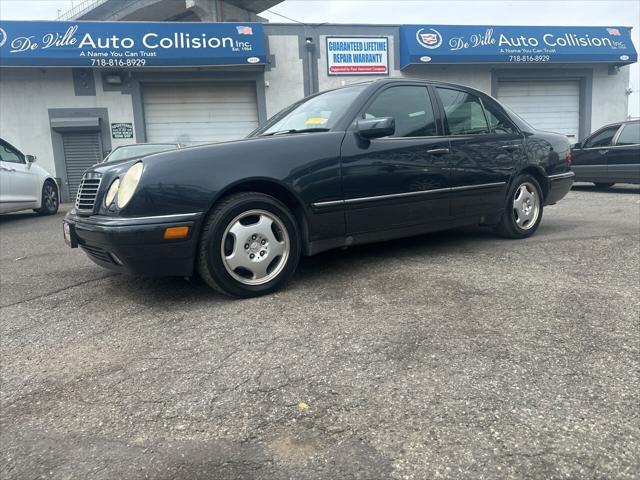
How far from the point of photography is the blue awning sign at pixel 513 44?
15.0 meters

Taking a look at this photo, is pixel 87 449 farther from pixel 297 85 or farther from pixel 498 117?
pixel 297 85

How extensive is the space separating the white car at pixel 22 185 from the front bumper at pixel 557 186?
827cm

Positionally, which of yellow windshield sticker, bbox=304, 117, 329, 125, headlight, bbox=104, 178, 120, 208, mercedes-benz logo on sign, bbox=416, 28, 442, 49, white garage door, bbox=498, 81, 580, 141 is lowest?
headlight, bbox=104, 178, 120, 208

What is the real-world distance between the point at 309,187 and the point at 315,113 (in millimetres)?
881

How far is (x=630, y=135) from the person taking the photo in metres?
9.89

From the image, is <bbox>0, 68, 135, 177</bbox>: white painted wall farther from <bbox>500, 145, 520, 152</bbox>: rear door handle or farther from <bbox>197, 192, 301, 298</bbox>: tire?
<bbox>197, 192, 301, 298</bbox>: tire

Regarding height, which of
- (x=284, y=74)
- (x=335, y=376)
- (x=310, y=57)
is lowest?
(x=335, y=376)

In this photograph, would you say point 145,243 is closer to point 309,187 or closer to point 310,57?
point 309,187

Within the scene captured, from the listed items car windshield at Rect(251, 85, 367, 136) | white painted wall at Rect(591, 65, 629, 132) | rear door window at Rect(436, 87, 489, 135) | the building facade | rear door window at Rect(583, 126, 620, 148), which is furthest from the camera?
white painted wall at Rect(591, 65, 629, 132)

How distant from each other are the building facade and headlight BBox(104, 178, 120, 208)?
1115 cm

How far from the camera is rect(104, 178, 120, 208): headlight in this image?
328 cm

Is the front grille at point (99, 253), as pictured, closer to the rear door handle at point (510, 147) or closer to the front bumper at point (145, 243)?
the front bumper at point (145, 243)

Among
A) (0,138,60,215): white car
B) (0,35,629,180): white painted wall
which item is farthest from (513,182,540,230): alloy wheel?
(0,35,629,180): white painted wall

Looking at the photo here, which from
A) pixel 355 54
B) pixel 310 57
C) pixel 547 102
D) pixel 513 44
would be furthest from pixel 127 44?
pixel 547 102
